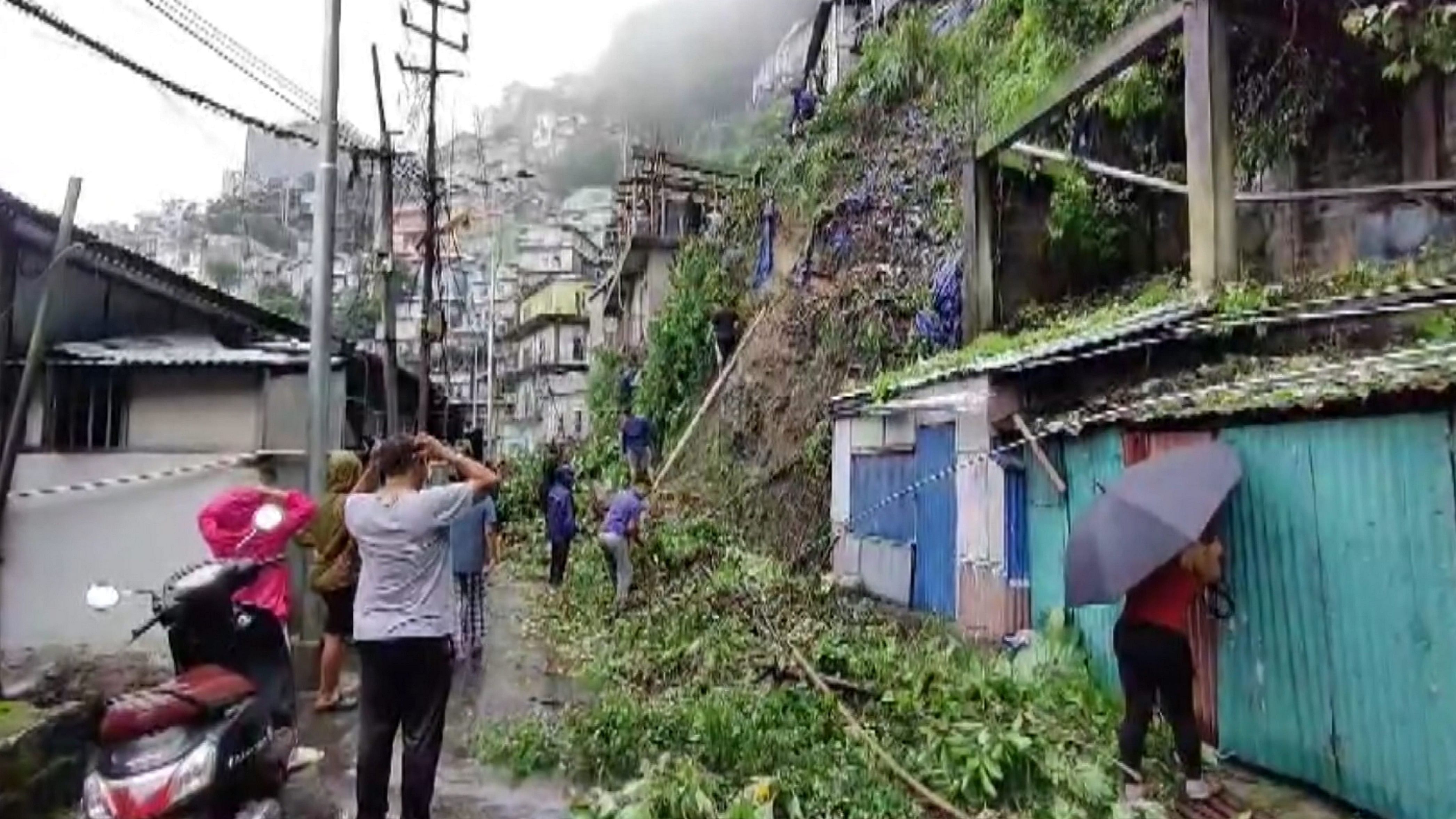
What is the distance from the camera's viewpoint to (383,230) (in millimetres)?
21141

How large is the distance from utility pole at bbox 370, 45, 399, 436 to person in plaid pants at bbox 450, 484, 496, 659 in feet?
24.9

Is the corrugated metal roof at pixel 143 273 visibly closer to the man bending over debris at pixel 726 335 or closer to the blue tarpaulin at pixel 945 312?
the man bending over debris at pixel 726 335

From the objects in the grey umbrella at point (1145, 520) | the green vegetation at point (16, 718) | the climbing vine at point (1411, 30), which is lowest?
the green vegetation at point (16, 718)

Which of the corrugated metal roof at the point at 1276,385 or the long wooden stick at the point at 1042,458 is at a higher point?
the corrugated metal roof at the point at 1276,385

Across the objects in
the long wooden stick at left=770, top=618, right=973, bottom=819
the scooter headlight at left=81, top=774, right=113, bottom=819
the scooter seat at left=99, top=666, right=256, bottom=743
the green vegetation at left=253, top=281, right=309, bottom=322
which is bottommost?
the long wooden stick at left=770, top=618, right=973, bottom=819

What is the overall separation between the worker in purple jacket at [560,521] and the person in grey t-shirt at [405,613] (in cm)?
1125

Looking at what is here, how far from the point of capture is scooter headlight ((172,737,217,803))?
15.4ft

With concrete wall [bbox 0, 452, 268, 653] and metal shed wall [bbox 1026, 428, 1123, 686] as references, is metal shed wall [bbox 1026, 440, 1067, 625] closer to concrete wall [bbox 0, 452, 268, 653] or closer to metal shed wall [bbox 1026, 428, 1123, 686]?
metal shed wall [bbox 1026, 428, 1123, 686]

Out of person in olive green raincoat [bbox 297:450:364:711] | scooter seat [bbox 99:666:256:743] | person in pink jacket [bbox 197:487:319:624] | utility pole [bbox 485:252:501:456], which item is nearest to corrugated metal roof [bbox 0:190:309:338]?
person in olive green raincoat [bbox 297:450:364:711]

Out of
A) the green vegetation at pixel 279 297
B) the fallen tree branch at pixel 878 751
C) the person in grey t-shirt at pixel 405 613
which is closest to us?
the person in grey t-shirt at pixel 405 613

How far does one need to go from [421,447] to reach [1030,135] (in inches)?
452

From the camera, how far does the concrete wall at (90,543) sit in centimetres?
1129

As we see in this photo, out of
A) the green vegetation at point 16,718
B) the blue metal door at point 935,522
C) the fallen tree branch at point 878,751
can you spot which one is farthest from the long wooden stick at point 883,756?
the green vegetation at point 16,718

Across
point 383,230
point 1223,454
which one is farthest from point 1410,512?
point 383,230
